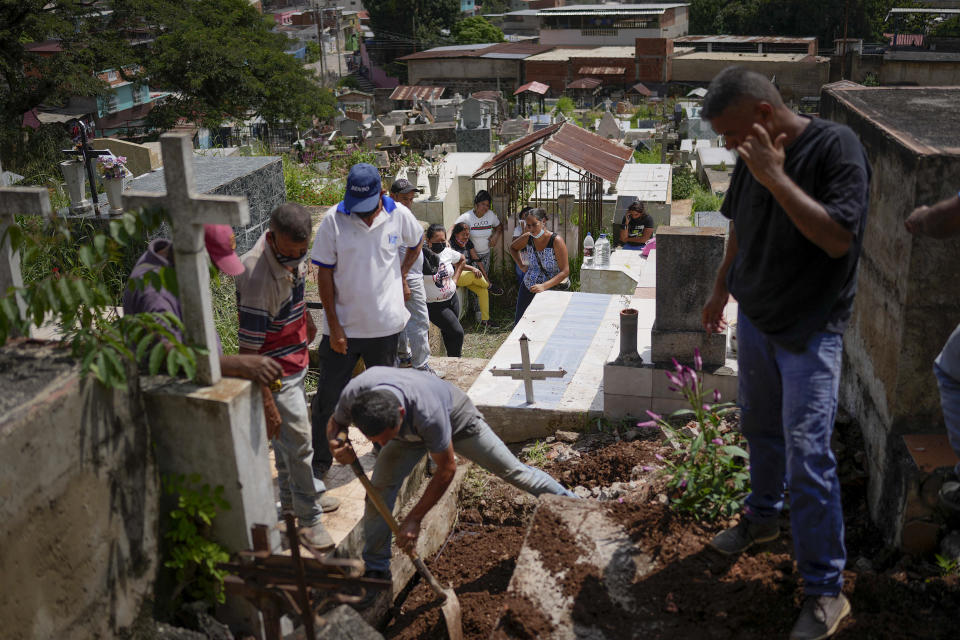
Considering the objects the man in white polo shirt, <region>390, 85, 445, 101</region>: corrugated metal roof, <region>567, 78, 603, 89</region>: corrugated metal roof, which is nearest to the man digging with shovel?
the man in white polo shirt

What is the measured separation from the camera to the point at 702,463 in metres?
3.64

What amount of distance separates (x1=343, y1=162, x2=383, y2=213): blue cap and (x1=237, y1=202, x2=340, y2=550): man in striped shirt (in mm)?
584

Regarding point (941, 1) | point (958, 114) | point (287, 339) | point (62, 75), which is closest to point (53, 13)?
point (62, 75)

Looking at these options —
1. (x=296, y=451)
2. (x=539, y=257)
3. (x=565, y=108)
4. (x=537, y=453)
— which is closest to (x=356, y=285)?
(x=296, y=451)

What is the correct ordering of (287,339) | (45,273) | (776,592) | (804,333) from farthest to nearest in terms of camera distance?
1. (45,273)
2. (287,339)
3. (776,592)
4. (804,333)

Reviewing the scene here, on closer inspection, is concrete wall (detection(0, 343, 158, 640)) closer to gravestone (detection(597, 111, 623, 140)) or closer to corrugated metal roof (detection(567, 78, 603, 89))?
gravestone (detection(597, 111, 623, 140))

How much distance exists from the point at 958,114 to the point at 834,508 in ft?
7.63

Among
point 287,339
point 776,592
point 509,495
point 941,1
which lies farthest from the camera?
point 941,1

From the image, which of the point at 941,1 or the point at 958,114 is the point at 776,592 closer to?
the point at 958,114

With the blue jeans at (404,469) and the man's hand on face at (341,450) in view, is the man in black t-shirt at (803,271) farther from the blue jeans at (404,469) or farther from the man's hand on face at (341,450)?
the man's hand on face at (341,450)

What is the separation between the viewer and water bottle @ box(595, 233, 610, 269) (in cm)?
1088

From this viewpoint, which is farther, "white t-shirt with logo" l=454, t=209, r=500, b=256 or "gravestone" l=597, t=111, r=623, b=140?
"gravestone" l=597, t=111, r=623, b=140

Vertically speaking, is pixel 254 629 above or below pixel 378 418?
below

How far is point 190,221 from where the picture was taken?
2.77 m
